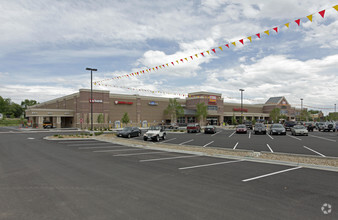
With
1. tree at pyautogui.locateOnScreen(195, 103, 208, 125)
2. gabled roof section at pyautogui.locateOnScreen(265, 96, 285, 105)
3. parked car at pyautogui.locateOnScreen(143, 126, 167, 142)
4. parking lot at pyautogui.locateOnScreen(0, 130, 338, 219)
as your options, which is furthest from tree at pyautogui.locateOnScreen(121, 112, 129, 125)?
gabled roof section at pyautogui.locateOnScreen(265, 96, 285, 105)

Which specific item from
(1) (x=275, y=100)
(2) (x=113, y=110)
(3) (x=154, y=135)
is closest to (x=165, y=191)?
(3) (x=154, y=135)

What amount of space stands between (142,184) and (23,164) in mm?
7197

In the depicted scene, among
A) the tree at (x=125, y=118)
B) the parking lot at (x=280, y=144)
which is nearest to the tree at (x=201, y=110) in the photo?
the tree at (x=125, y=118)

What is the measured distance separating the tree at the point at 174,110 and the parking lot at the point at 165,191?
52.6m

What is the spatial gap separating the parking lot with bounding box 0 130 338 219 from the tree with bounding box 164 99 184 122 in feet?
172

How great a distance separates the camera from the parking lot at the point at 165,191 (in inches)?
209

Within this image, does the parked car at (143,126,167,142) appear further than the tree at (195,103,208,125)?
No

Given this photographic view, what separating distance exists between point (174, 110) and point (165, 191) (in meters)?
56.7

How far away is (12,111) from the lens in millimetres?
137125

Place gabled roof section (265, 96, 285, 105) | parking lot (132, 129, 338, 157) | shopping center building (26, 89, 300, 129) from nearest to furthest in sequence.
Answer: parking lot (132, 129, 338, 157) → shopping center building (26, 89, 300, 129) → gabled roof section (265, 96, 285, 105)

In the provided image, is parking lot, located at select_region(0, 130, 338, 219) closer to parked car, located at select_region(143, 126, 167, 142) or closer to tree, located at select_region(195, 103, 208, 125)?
parked car, located at select_region(143, 126, 167, 142)

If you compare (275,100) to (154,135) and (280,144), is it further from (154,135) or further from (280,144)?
(154,135)

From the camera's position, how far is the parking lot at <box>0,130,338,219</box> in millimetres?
5297

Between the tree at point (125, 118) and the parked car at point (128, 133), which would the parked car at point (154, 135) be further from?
the tree at point (125, 118)
